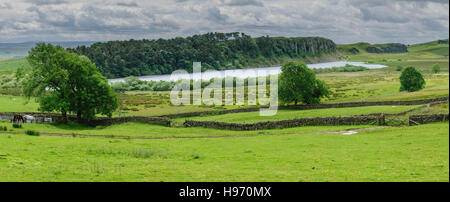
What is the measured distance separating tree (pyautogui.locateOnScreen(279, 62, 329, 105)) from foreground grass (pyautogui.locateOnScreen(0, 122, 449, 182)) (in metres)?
39.1

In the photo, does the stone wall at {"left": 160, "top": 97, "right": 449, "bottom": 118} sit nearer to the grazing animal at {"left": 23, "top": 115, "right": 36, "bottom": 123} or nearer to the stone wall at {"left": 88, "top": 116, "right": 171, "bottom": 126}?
the stone wall at {"left": 88, "top": 116, "right": 171, "bottom": 126}

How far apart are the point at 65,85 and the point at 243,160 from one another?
40117mm

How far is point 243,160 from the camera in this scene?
91.2ft

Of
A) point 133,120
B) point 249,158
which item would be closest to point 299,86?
point 133,120

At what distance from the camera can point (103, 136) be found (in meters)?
44.8

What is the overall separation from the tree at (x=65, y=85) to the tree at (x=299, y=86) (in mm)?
33349

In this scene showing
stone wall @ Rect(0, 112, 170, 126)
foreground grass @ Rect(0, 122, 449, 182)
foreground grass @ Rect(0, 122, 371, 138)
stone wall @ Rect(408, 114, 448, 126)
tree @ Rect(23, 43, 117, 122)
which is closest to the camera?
foreground grass @ Rect(0, 122, 449, 182)

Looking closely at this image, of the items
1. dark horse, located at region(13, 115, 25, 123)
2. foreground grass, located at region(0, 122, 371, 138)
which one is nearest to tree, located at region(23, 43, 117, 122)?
dark horse, located at region(13, 115, 25, 123)

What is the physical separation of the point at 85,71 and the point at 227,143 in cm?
3167

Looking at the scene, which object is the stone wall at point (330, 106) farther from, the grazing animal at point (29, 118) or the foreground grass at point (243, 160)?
the foreground grass at point (243, 160)

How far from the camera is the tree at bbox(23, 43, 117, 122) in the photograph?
5781 centimetres

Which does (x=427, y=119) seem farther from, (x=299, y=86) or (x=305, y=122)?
(x=299, y=86)
